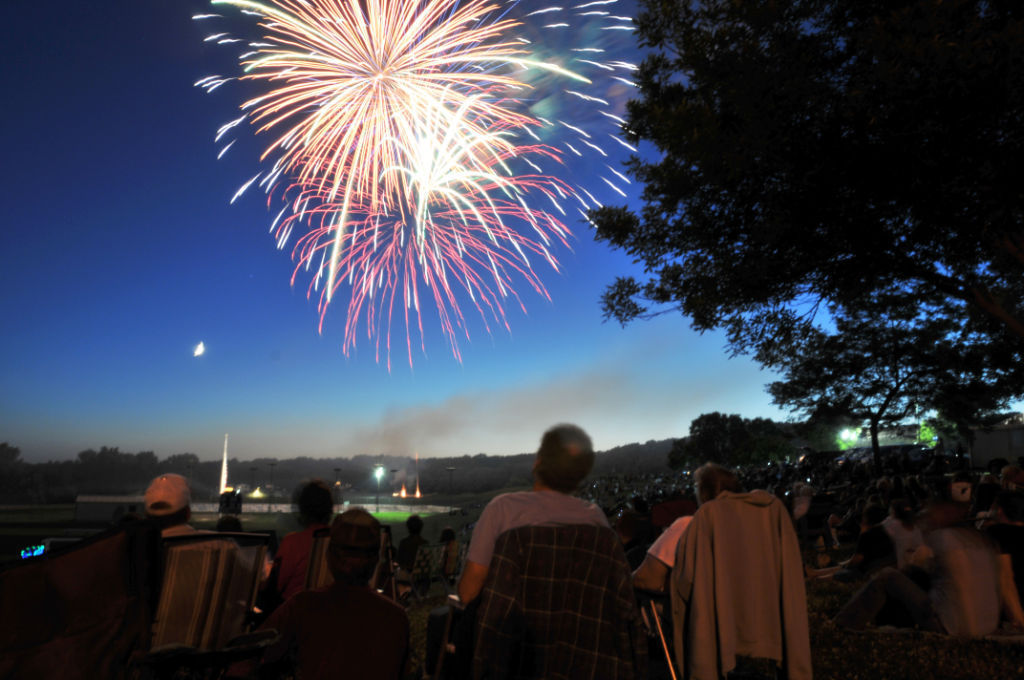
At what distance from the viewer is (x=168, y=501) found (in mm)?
3699

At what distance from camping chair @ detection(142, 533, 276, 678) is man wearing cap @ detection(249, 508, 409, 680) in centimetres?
30

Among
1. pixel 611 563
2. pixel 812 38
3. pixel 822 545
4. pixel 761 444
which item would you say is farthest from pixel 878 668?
pixel 761 444

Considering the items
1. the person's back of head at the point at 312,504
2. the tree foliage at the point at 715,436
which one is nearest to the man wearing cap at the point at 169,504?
the person's back of head at the point at 312,504

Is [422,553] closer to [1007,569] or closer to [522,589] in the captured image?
[1007,569]

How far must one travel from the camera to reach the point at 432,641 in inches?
138

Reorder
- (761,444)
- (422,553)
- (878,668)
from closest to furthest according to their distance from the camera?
1. (878,668)
2. (422,553)
3. (761,444)

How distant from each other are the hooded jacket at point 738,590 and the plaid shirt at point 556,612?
1.27 meters

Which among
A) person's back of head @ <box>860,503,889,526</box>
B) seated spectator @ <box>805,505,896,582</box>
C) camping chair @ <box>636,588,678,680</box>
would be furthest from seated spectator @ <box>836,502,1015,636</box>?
camping chair @ <box>636,588,678,680</box>

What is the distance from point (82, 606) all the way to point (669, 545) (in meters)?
3.39

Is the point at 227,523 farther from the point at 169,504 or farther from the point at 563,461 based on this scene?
the point at 563,461

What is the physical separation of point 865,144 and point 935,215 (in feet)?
Answer: 4.62

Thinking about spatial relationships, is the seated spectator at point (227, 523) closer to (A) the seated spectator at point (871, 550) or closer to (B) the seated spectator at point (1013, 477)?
(A) the seated spectator at point (871, 550)

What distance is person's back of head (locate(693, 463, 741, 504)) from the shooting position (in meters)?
4.45

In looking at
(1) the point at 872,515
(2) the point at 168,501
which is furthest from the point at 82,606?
(1) the point at 872,515
